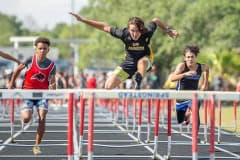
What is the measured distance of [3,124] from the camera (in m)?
24.0

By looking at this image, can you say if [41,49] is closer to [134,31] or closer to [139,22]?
[134,31]

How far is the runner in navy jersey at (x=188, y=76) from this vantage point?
14.3 m

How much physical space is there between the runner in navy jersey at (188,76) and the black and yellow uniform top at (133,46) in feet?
2.07

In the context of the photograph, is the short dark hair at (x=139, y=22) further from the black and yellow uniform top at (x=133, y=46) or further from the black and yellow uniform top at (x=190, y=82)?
the black and yellow uniform top at (x=190, y=82)

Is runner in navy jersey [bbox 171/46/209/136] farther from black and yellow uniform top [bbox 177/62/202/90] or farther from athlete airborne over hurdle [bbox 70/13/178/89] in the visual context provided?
athlete airborne over hurdle [bbox 70/13/178/89]

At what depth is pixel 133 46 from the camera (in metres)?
13.9

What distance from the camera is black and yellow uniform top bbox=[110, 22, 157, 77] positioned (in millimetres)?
13703

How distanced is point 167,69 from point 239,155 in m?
35.6

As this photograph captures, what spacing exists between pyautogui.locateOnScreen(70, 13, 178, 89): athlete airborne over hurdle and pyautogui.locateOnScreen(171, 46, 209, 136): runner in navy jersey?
61cm

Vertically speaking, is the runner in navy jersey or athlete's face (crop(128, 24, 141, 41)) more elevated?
athlete's face (crop(128, 24, 141, 41))

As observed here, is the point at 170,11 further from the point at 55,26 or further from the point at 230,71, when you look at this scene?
the point at 55,26

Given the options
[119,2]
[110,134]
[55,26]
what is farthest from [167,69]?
[55,26]

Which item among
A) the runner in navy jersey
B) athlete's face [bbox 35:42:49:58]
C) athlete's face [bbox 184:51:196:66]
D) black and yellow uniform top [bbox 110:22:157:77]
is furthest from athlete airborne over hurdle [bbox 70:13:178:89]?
athlete's face [bbox 35:42:49:58]

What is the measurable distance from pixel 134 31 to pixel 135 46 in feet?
1.11
